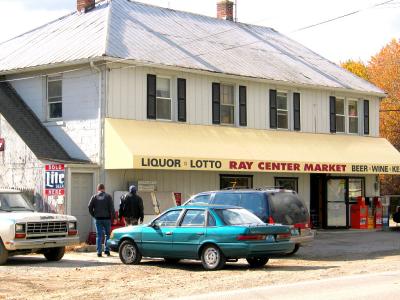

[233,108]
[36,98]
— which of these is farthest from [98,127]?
[233,108]

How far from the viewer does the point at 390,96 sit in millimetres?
51156

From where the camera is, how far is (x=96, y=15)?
29.4m

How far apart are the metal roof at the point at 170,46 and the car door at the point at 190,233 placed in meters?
8.44

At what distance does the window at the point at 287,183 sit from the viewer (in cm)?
3008

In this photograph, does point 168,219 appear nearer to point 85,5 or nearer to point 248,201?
point 248,201

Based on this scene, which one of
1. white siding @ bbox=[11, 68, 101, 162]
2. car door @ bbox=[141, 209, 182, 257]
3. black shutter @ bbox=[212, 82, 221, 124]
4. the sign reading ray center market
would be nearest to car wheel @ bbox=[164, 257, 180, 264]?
car door @ bbox=[141, 209, 182, 257]

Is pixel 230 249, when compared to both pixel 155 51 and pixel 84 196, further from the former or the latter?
pixel 155 51

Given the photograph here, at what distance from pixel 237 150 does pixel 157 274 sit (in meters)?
10.8

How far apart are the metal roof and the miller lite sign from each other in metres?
3.58

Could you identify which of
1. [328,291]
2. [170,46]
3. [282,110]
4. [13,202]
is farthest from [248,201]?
[282,110]

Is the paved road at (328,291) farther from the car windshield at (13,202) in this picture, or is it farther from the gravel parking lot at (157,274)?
the car windshield at (13,202)

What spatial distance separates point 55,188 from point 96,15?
7952 millimetres

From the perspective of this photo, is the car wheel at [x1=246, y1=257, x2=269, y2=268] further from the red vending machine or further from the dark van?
the red vending machine

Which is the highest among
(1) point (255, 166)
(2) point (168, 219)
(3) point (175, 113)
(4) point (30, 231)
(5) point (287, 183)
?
(3) point (175, 113)
